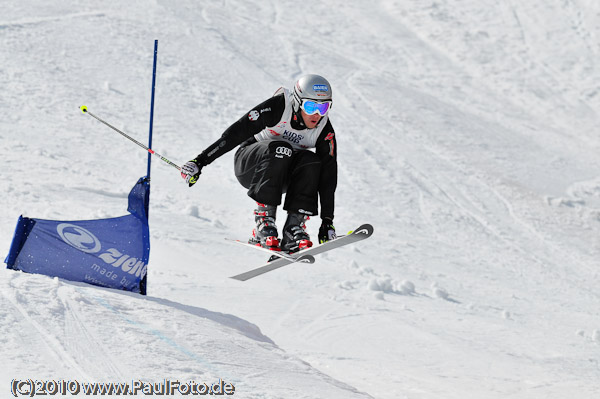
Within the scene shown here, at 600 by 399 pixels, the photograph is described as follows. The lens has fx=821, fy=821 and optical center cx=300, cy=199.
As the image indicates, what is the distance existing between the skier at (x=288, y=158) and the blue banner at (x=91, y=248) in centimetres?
60

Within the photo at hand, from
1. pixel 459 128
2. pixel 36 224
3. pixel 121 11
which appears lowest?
pixel 36 224

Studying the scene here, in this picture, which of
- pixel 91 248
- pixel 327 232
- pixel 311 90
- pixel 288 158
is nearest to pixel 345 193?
pixel 327 232

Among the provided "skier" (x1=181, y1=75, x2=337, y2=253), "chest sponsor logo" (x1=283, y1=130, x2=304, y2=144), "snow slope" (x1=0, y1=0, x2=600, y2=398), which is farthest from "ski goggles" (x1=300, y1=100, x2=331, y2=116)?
"snow slope" (x1=0, y1=0, x2=600, y2=398)

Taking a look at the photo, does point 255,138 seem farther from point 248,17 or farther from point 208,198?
point 248,17

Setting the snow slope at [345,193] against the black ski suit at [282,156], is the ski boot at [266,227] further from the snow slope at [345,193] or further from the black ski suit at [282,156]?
the snow slope at [345,193]

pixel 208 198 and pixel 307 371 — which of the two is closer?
pixel 307 371

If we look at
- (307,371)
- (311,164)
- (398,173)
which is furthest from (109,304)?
(398,173)

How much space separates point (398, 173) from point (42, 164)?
583cm

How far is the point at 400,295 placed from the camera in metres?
9.71

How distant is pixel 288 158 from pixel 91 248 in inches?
62.7

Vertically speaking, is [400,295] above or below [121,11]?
below

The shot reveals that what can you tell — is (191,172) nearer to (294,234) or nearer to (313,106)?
(294,234)

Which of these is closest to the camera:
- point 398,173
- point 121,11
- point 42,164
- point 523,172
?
point 42,164

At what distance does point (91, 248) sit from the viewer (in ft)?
19.8
